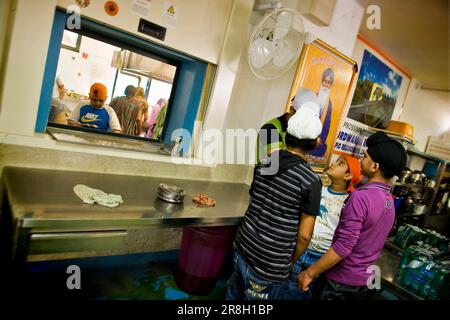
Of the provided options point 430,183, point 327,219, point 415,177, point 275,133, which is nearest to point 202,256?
point 327,219

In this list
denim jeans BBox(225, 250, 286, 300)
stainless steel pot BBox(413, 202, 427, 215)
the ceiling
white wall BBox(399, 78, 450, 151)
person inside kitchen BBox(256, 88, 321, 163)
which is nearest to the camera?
denim jeans BBox(225, 250, 286, 300)

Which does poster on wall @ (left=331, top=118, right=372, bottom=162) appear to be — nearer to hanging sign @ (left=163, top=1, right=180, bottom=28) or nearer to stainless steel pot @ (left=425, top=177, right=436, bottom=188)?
stainless steel pot @ (left=425, top=177, right=436, bottom=188)

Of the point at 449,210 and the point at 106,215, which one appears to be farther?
the point at 449,210

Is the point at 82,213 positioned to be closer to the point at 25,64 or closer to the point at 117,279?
the point at 25,64

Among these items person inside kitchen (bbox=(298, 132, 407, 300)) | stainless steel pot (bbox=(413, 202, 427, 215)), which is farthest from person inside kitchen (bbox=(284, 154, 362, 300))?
stainless steel pot (bbox=(413, 202, 427, 215))

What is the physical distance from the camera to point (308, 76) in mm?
2852

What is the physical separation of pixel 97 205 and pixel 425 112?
20.5 feet

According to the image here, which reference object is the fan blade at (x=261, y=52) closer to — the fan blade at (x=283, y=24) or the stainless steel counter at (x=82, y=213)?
the fan blade at (x=283, y=24)

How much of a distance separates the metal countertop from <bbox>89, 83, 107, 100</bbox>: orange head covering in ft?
2.60

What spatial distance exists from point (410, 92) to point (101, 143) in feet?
17.6

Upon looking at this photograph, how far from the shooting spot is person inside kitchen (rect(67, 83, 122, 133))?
2.50 metres

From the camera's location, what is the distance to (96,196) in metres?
1.67
